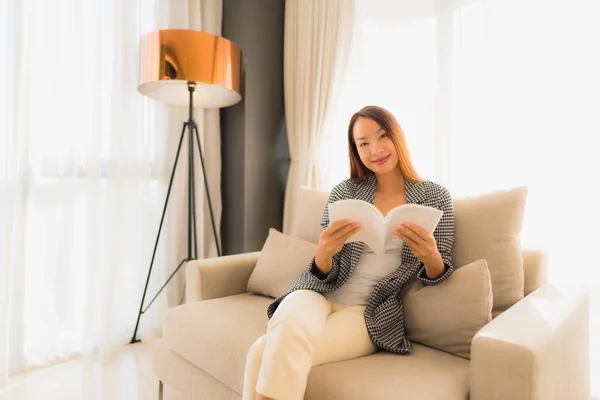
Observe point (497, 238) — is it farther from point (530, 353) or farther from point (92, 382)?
point (92, 382)

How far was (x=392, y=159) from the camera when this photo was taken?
5.07ft

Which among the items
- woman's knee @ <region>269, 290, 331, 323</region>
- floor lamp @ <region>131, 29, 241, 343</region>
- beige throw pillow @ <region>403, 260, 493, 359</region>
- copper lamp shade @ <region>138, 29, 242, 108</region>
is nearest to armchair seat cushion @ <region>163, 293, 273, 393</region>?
woman's knee @ <region>269, 290, 331, 323</region>

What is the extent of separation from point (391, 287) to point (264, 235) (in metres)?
1.60

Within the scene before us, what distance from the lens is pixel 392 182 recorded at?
1604 millimetres

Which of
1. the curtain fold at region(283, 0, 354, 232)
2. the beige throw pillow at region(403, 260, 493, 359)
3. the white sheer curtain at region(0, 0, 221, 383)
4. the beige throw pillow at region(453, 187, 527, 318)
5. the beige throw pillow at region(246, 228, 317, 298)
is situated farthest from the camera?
the curtain fold at region(283, 0, 354, 232)

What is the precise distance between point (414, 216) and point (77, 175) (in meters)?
1.80

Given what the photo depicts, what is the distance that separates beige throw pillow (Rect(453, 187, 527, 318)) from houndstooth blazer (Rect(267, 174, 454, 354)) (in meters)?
0.06

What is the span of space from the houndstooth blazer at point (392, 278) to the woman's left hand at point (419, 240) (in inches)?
4.0

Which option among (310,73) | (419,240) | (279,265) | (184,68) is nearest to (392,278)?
(419,240)

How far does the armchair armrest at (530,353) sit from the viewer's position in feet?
2.94

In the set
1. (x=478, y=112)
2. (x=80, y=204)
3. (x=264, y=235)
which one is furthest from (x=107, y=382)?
(x=478, y=112)

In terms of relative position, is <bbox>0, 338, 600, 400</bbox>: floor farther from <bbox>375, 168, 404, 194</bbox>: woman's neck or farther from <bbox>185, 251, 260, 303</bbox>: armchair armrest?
<bbox>375, 168, 404, 194</bbox>: woman's neck

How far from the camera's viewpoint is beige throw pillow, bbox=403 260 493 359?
122 centimetres

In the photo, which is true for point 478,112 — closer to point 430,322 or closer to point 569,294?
point 569,294
